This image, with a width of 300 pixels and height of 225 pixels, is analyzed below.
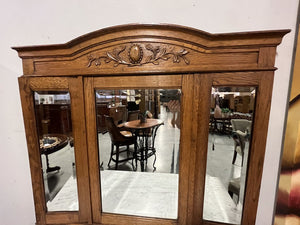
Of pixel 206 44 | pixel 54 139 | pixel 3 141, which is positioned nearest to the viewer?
pixel 206 44

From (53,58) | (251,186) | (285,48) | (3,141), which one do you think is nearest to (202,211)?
(251,186)

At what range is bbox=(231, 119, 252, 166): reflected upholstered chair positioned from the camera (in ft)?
2.04

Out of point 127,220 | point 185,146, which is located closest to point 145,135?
point 185,146

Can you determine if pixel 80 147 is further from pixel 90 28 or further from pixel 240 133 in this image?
pixel 240 133

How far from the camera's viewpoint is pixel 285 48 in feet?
2.27

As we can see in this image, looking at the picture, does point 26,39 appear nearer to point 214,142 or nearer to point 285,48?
point 214,142

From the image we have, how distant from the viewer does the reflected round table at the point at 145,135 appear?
2.40 feet

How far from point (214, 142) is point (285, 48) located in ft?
1.90

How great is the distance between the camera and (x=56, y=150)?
78cm

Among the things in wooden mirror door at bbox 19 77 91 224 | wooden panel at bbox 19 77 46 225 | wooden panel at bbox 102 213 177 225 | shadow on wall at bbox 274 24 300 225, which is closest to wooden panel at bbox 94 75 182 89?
wooden mirror door at bbox 19 77 91 224

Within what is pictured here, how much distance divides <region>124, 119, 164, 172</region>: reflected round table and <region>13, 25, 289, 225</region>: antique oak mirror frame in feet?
0.53

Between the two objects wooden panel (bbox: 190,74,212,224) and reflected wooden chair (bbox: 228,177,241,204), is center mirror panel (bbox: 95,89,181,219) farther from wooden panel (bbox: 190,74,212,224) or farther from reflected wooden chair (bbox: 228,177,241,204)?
reflected wooden chair (bbox: 228,177,241,204)

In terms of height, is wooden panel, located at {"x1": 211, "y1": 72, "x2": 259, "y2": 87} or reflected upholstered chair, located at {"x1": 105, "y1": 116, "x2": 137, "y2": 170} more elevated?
wooden panel, located at {"x1": 211, "y1": 72, "x2": 259, "y2": 87}

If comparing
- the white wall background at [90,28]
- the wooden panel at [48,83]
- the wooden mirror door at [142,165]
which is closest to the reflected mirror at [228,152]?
the wooden mirror door at [142,165]
